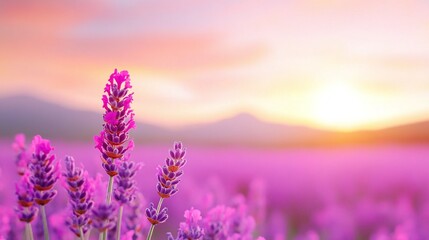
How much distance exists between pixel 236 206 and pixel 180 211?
11.3ft

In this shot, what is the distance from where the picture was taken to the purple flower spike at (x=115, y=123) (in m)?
1.11

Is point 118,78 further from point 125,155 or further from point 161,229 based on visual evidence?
point 161,229

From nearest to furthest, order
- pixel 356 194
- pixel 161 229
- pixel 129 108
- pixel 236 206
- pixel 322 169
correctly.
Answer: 1. pixel 129 108
2. pixel 236 206
3. pixel 161 229
4. pixel 356 194
5. pixel 322 169

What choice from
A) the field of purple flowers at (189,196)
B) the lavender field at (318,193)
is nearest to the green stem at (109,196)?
the field of purple flowers at (189,196)

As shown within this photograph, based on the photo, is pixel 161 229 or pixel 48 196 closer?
pixel 48 196

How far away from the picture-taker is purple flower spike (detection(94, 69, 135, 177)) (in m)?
1.11

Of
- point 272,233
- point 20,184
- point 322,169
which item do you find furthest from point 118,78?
point 322,169

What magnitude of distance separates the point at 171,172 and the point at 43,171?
0.68ft

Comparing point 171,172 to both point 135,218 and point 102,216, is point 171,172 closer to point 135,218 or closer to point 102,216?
point 102,216

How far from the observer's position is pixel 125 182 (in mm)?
1163

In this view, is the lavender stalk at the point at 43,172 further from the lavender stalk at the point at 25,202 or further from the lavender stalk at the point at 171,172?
the lavender stalk at the point at 171,172

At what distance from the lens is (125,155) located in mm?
1194

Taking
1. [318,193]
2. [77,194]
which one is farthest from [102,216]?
[318,193]

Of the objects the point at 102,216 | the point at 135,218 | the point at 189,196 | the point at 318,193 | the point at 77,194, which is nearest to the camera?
the point at 102,216
